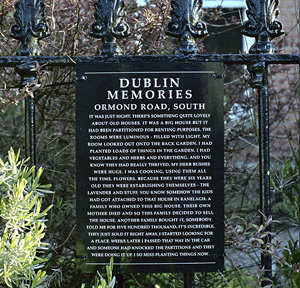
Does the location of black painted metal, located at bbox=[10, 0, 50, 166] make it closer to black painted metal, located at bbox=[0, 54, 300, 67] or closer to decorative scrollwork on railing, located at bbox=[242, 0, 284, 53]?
black painted metal, located at bbox=[0, 54, 300, 67]

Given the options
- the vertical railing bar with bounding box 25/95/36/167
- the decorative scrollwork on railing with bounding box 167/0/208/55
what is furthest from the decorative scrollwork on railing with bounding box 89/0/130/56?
the vertical railing bar with bounding box 25/95/36/167

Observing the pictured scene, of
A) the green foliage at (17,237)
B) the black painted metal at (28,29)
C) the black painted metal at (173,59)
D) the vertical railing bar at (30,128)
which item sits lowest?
the green foliage at (17,237)

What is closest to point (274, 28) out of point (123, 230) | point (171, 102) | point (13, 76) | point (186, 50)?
point (186, 50)

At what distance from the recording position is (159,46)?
2934 mm

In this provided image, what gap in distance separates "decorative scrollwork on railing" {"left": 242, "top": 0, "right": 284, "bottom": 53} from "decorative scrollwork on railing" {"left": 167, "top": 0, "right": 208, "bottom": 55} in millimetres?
321

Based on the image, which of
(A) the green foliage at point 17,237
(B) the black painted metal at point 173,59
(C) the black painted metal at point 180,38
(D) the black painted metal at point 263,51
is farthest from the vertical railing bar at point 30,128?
(D) the black painted metal at point 263,51

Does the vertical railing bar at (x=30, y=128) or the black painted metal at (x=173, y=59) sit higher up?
the black painted metal at (x=173, y=59)

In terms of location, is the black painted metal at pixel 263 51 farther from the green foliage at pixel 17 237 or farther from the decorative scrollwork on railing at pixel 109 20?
the green foliage at pixel 17 237

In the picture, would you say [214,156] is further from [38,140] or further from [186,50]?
[38,140]

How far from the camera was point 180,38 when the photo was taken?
91.7 inches

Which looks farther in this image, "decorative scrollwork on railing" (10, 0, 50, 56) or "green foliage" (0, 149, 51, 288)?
"decorative scrollwork on railing" (10, 0, 50, 56)

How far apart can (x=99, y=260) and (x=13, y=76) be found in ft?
5.88

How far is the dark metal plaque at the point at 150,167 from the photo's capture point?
2.32 metres

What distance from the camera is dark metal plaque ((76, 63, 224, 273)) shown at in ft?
7.60
